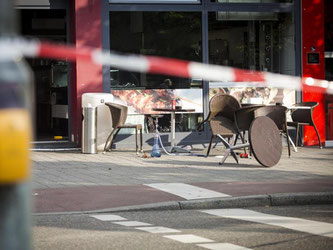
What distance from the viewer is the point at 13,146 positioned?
1389 millimetres

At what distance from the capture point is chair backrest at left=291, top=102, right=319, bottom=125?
1688 cm

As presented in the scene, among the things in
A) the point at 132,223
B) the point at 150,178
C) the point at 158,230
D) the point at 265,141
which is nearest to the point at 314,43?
the point at 265,141

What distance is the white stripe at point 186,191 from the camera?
941cm

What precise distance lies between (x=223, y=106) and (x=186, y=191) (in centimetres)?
487

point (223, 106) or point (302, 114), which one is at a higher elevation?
point (223, 106)

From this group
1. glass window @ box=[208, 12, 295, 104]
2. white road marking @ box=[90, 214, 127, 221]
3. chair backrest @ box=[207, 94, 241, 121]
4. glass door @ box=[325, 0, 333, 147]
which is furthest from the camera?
glass door @ box=[325, 0, 333, 147]

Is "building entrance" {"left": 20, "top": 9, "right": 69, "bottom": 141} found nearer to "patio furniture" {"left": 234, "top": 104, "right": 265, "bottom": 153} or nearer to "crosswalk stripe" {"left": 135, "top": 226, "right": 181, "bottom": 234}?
"patio furniture" {"left": 234, "top": 104, "right": 265, "bottom": 153}

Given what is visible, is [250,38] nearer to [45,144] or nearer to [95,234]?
[45,144]

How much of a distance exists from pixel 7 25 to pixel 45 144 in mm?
15706

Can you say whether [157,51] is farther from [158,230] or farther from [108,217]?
[158,230]

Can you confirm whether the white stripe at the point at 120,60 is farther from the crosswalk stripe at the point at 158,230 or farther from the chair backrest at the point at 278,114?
the chair backrest at the point at 278,114

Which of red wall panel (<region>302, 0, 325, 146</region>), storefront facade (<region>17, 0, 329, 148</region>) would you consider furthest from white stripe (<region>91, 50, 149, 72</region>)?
red wall panel (<region>302, 0, 325, 146</region>)

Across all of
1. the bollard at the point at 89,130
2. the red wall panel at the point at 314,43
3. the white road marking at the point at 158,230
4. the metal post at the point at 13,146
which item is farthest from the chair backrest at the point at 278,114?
the metal post at the point at 13,146

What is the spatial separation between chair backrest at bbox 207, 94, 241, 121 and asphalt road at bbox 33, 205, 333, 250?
18.5 feet
